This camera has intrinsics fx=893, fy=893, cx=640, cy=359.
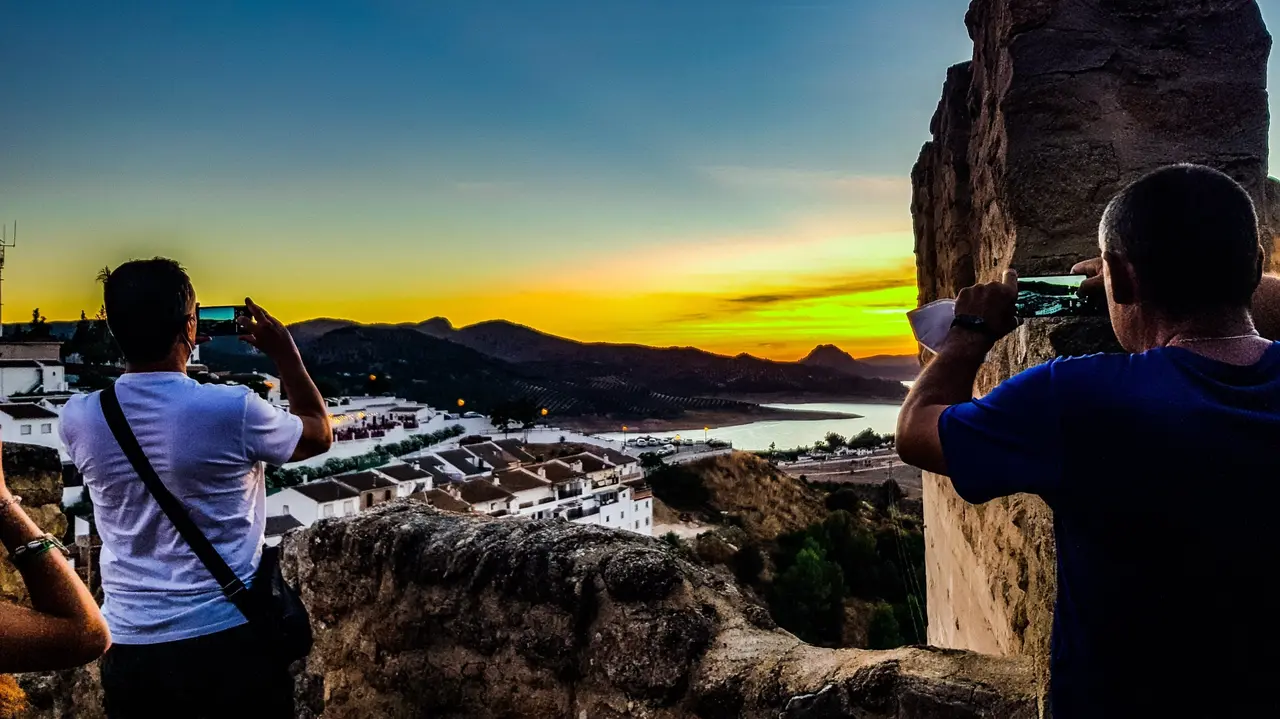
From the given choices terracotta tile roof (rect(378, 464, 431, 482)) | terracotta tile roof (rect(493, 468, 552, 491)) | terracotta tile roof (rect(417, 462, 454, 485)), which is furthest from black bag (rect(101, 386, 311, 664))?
terracotta tile roof (rect(417, 462, 454, 485))

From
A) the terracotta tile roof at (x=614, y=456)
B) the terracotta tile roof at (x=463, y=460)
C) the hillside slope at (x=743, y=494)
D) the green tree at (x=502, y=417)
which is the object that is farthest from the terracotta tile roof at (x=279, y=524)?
the green tree at (x=502, y=417)

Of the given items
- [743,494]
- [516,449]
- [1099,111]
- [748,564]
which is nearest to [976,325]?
[1099,111]

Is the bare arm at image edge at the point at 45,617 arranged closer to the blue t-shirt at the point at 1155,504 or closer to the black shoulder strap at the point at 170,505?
the black shoulder strap at the point at 170,505

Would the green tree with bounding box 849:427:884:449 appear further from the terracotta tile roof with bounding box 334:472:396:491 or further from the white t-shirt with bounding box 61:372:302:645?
the white t-shirt with bounding box 61:372:302:645

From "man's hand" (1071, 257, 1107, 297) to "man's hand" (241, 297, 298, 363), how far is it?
1820 millimetres

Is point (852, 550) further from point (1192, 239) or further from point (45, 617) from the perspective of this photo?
point (45, 617)

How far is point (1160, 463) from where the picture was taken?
4.04 ft

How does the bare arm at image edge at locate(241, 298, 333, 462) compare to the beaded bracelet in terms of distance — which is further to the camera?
the bare arm at image edge at locate(241, 298, 333, 462)

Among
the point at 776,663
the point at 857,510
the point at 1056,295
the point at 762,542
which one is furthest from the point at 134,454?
the point at 857,510

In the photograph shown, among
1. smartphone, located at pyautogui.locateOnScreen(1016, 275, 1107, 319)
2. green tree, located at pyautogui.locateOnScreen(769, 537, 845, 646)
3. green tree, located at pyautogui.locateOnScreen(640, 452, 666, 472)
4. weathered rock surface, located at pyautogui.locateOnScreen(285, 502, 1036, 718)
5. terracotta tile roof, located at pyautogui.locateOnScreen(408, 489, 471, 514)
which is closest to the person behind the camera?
smartphone, located at pyautogui.locateOnScreen(1016, 275, 1107, 319)

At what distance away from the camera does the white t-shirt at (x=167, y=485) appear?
1.95m

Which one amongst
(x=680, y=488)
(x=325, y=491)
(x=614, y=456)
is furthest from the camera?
(x=614, y=456)

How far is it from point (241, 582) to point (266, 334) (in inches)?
25.2

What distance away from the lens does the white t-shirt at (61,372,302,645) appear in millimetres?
1945
